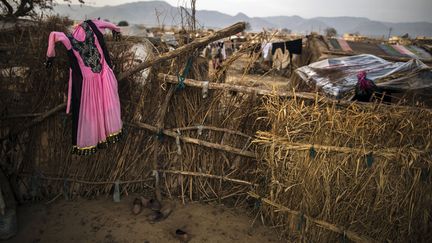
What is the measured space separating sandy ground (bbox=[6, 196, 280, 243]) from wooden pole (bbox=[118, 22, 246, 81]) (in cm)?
163

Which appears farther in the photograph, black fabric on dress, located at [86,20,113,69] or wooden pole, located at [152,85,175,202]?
wooden pole, located at [152,85,175,202]

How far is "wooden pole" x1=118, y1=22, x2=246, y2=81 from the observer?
2920 millimetres

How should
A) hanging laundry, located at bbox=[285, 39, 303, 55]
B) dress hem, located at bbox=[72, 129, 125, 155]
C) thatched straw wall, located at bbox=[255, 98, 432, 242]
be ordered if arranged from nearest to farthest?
thatched straw wall, located at bbox=[255, 98, 432, 242]
dress hem, located at bbox=[72, 129, 125, 155]
hanging laundry, located at bbox=[285, 39, 303, 55]

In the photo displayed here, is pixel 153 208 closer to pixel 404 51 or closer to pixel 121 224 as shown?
pixel 121 224

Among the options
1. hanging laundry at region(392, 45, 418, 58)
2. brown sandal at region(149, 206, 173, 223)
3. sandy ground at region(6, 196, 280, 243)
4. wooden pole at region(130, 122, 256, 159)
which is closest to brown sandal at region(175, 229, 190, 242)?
sandy ground at region(6, 196, 280, 243)

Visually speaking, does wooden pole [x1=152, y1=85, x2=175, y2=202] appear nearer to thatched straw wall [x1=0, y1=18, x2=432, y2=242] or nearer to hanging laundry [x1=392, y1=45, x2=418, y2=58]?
thatched straw wall [x1=0, y1=18, x2=432, y2=242]

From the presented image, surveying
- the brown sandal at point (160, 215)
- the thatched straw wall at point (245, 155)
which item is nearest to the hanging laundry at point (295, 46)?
the thatched straw wall at point (245, 155)

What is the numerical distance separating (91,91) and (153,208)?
60.8 inches

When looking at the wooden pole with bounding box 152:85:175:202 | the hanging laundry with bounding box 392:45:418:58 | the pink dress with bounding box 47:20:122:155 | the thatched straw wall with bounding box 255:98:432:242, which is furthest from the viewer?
the hanging laundry with bounding box 392:45:418:58

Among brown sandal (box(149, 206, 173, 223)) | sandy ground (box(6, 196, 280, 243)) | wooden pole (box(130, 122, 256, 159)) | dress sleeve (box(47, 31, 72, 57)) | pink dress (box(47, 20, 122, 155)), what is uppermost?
dress sleeve (box(47, 31, 72, 57))

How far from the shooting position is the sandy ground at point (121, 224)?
9.53ft

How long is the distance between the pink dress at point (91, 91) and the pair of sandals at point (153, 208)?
0.86 metres

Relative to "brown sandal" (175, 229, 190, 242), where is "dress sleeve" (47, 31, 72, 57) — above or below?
above

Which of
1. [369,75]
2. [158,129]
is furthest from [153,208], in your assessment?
[369,75]
